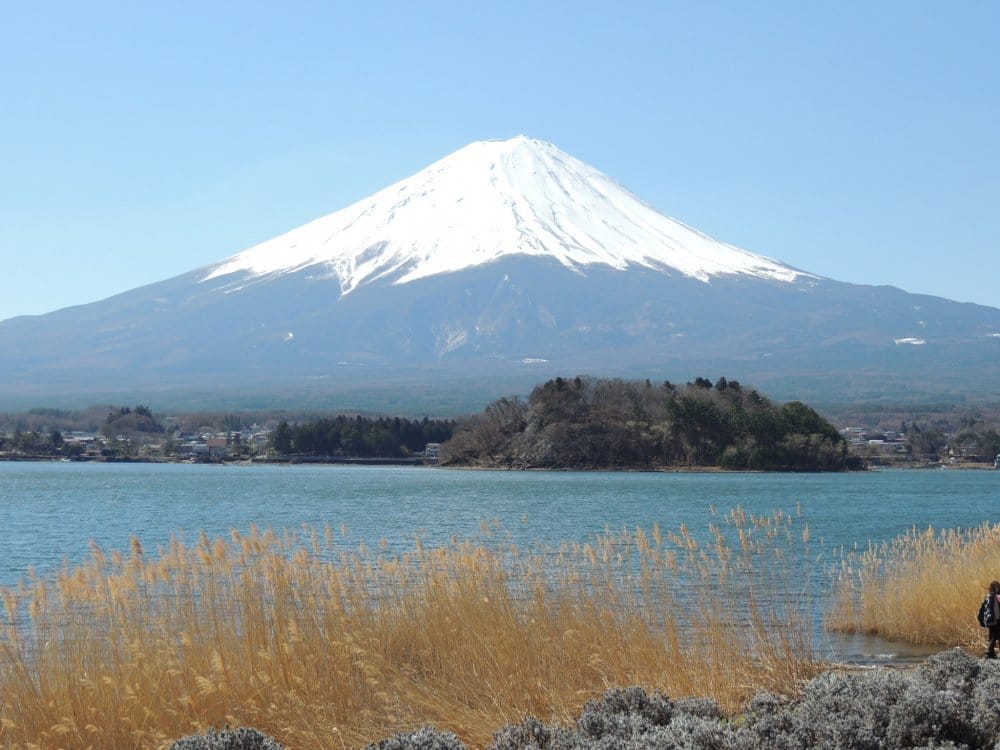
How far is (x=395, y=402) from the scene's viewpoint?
194 m

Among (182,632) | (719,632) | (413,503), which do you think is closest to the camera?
(182,632)

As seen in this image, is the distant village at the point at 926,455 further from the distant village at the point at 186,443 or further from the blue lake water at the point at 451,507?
the distant village at the point at 186,443

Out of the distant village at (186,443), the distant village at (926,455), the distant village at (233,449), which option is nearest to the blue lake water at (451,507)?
the distant village at (926,455)

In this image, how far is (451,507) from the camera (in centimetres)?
4991

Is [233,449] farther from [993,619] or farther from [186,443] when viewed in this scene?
[993,619]

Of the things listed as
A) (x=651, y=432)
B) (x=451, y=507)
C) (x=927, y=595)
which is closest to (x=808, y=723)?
(x=927, y=595)

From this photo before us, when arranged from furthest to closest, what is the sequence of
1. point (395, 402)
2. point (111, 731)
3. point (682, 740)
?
point (395, 402) → point (111, 731) → point (682, 740)

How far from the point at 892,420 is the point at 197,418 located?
269 feet

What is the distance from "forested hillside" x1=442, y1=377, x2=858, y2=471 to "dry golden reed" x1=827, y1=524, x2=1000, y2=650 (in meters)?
81.0

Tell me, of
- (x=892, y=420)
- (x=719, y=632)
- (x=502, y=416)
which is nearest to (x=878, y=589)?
(x=719, y=632)

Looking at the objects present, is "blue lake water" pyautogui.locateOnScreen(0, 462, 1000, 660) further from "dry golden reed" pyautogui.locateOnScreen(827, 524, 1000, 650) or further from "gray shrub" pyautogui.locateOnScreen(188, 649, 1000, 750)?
"gray shrub" pyautogui.locateOnScreen(188, 649, 1000, 750)

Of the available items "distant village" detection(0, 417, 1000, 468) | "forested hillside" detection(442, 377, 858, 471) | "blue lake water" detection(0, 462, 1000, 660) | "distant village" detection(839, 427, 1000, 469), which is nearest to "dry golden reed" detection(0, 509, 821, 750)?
"blue lake water" detection(0, 462, 1000, 660)

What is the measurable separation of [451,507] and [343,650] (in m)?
39.5

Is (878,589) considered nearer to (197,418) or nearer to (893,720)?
(893,720)
